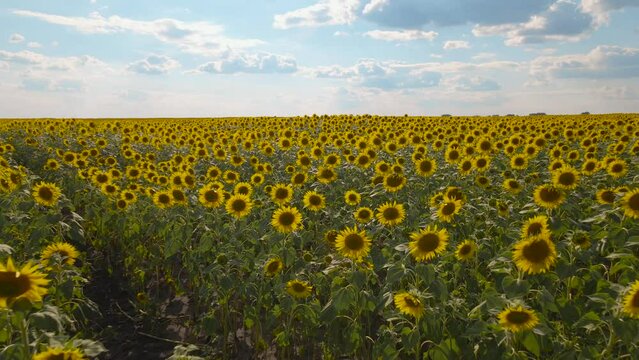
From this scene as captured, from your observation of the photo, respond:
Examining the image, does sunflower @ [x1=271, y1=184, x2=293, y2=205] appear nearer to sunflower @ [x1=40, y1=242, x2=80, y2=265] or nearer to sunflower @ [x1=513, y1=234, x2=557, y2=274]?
sunflower @ [x1=40, y1=242, x2=80, y2=265]

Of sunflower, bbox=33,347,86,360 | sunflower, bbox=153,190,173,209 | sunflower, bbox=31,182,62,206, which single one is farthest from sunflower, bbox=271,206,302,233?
sunflower, bbox=33,347,86,360

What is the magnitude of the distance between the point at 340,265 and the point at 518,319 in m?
2.00

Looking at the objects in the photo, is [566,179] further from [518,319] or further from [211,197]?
[211,197]

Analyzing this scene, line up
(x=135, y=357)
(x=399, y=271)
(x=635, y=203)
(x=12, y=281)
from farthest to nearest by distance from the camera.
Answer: (x=135, y=357), (x=635, y=203), (x=399, y=271), (x=12, y=281)

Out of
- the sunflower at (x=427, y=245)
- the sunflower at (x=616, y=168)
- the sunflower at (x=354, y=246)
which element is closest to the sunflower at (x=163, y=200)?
the sunflower at (x=354, y=246)

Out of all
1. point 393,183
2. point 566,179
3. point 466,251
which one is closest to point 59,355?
point 466,251

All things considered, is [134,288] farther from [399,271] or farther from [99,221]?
[399,271]

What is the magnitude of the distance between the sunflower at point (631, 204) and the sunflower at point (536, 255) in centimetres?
210

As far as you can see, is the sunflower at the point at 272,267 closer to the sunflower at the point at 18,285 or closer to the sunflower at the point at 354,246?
the sunflower at the point at 354,246

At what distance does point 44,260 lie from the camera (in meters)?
4.66

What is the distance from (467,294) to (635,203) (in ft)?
7.44

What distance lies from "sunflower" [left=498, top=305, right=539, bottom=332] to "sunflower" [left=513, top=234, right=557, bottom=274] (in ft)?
2.20

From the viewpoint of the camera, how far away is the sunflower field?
393 centimetres

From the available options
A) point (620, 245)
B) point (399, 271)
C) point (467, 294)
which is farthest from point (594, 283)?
point (399, 271)
